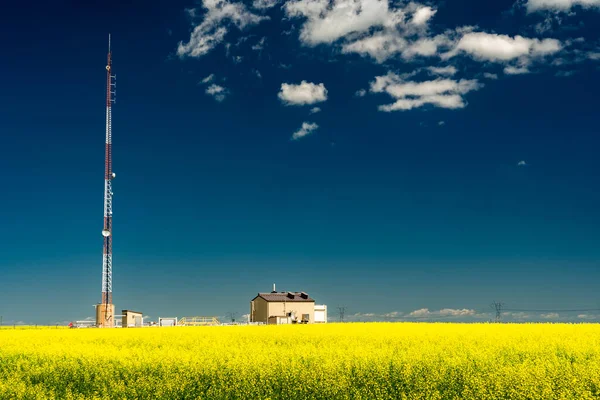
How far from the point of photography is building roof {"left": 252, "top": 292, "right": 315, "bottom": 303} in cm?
10800

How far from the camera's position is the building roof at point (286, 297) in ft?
354

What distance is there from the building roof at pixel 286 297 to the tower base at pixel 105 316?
27.0 metres

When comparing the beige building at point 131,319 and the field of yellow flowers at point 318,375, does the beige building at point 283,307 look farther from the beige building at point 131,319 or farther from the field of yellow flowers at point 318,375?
the field of yellow flowers at point 318,375

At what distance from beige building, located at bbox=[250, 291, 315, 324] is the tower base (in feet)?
84.3

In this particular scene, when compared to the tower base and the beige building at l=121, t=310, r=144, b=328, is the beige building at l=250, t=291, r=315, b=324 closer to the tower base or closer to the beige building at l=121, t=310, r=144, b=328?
the beige building at l=121, t=310, r=144, b=328

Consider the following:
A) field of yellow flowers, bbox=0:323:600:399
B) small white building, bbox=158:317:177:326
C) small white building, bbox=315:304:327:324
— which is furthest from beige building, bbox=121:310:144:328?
field of yellow flowers, bbox=0:323:600:399

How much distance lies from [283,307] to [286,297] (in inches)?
118

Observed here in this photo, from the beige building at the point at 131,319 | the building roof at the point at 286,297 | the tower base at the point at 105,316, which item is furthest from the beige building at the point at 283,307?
the tower base at the point at 105,316

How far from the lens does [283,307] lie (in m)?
107

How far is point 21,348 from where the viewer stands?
147 feet

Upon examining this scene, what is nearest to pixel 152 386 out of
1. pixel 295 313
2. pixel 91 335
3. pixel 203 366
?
pixel 203 366

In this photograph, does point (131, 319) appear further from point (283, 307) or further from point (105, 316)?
point (283, 307)

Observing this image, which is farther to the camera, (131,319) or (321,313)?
(321,313)

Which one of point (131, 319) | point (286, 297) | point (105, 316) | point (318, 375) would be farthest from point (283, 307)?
point (318, 375)
